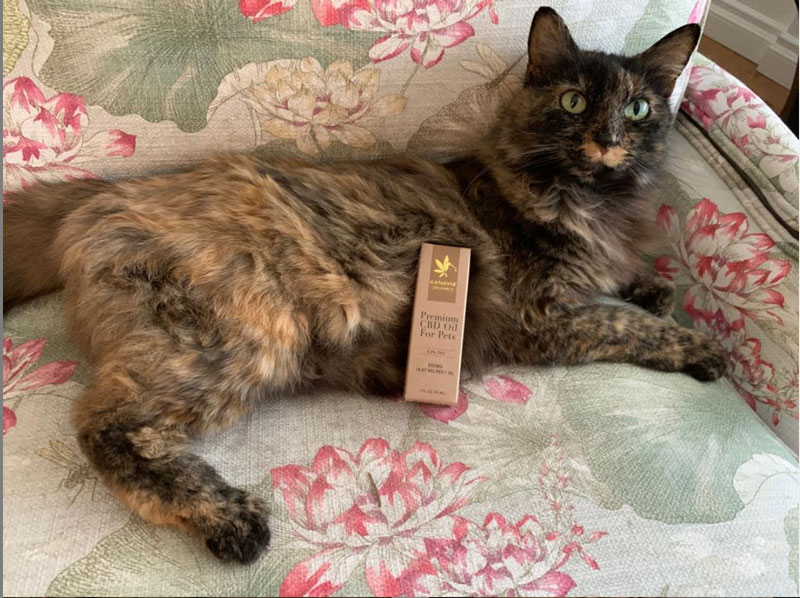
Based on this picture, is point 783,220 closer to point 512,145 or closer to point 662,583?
point 512,145

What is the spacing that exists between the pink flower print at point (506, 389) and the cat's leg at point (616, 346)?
0.07 metres

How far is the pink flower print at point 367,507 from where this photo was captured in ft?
3.00

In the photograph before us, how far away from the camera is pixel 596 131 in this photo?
3.94 feet

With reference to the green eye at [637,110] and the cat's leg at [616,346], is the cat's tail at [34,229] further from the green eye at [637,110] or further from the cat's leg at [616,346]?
the green eye at [637,110]

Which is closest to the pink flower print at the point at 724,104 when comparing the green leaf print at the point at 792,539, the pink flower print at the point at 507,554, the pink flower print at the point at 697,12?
the pink flower print at the point at 697,12

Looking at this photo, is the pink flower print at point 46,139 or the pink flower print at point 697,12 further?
the pink flower print at point 697,12

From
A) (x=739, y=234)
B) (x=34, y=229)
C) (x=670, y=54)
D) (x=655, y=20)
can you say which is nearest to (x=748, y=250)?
(x=739, y=234)

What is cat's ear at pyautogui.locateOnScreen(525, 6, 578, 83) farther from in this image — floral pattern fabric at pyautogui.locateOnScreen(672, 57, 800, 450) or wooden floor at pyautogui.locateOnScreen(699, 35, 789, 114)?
wooden floor at pyautogui.locateOnScreen(699, 35, 789, 114)

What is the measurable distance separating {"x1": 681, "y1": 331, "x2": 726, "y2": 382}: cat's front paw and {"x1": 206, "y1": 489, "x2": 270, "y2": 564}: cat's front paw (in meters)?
0.95

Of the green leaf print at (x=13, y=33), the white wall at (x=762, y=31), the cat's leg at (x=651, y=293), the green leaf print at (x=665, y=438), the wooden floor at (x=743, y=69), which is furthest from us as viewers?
the wooden floor at (x=743, y=69)

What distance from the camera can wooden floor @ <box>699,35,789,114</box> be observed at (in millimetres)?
2043

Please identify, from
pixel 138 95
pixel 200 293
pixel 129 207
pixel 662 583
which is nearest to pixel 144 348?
pixel 200 293

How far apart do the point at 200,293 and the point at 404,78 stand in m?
→ 0.66

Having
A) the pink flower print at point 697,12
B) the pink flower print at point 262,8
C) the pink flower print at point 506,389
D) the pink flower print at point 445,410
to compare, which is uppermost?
the pink flower print at point 697,12
